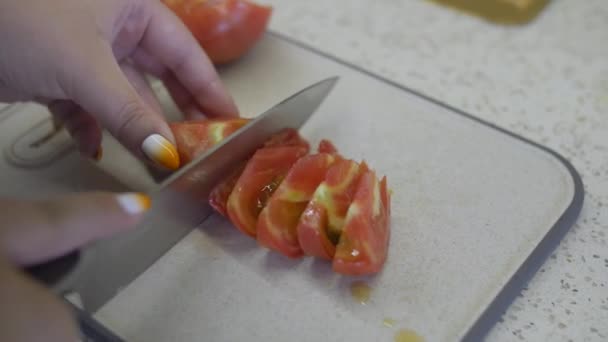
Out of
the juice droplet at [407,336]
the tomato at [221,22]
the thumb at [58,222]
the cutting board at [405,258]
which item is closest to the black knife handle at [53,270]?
the thumb at [58,222]

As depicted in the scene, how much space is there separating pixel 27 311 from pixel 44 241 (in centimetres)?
8

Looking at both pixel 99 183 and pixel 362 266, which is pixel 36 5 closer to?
pixel 99 183

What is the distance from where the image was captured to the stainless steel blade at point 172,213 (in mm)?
829

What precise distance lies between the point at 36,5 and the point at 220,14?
38cm

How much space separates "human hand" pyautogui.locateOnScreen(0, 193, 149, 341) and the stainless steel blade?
0.39 feet

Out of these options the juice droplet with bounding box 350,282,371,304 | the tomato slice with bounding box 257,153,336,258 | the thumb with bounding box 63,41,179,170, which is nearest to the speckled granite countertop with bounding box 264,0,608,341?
the juice droplet with bounding box 350,282,371,304

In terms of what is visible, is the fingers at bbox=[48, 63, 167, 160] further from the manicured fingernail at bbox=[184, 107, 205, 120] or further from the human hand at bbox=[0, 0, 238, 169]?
the manicured fingernail at bbox=[184, 107, 205, 120]

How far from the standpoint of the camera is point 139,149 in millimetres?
913

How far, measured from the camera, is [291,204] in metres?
0.94

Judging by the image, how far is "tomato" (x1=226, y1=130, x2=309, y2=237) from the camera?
93 centimetres

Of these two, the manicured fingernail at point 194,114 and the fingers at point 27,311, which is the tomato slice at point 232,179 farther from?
the fingers at point 27,311

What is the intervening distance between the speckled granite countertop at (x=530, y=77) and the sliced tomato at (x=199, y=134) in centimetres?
48

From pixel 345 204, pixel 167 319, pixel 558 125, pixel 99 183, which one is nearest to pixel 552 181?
pixel 558 125

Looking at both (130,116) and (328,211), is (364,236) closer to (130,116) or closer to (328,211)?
(328,211)
